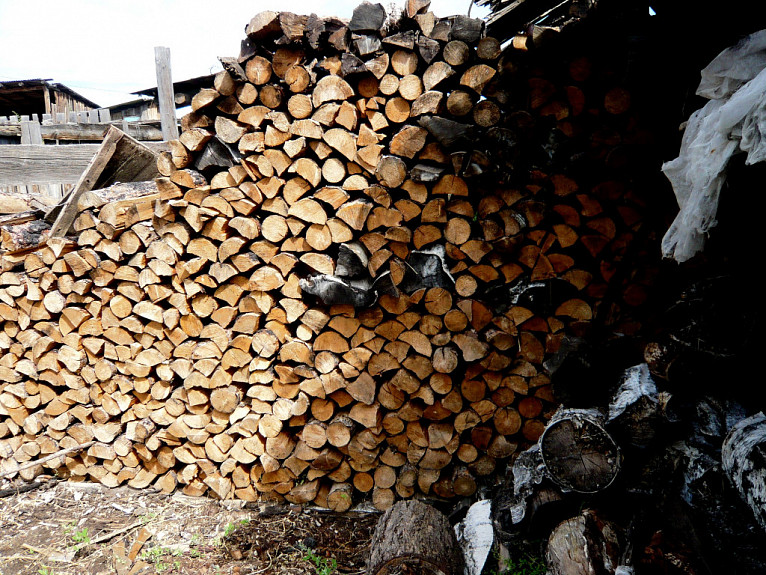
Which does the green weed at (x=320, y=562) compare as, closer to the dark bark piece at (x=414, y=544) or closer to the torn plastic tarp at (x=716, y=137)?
the dark bark piece at (x=414, y=544)

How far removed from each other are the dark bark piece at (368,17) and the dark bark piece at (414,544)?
8.28ft

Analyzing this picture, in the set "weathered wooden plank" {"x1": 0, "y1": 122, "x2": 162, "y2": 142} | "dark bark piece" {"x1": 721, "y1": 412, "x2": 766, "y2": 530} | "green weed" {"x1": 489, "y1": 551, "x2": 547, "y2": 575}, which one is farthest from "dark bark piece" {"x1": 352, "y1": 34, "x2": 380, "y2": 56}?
"weathered wooden plank" {"x1": 0, "y1": 122, "x2": 162, "y2": 142}

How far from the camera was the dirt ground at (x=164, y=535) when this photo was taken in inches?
103

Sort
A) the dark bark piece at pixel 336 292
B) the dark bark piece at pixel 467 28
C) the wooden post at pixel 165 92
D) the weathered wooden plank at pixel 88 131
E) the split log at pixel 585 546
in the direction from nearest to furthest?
the split log at pixel 585 546 → the dark bark piece at pixel 467 28 → the dark bark piece at pixel 336 292 → the wooden post at pixel 165 92 → the weathered wooden plank at pixel 88 131

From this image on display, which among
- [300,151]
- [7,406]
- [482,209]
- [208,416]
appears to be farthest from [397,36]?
[7,406]

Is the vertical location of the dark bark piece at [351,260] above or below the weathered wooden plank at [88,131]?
below

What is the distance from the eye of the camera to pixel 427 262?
2652 mm

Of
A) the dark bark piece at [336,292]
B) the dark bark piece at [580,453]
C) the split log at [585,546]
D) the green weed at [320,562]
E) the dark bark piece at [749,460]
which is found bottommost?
the green weed at [320,562]

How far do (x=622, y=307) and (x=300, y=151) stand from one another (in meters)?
1.96

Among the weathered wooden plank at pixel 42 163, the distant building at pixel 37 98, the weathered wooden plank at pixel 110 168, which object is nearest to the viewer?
the weathered wooden plank at pixel 110 168

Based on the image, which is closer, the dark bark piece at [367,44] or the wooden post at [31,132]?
the dark bark piece at [367,44]

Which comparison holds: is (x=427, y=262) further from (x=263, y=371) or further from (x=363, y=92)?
(x=263, y=371)

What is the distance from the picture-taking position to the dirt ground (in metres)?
2.62

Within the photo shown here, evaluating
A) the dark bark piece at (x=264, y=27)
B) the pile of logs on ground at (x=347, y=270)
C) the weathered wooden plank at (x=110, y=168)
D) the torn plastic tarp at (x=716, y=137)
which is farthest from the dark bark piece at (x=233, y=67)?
the torn plastic tarp at (x=716, y=137)
